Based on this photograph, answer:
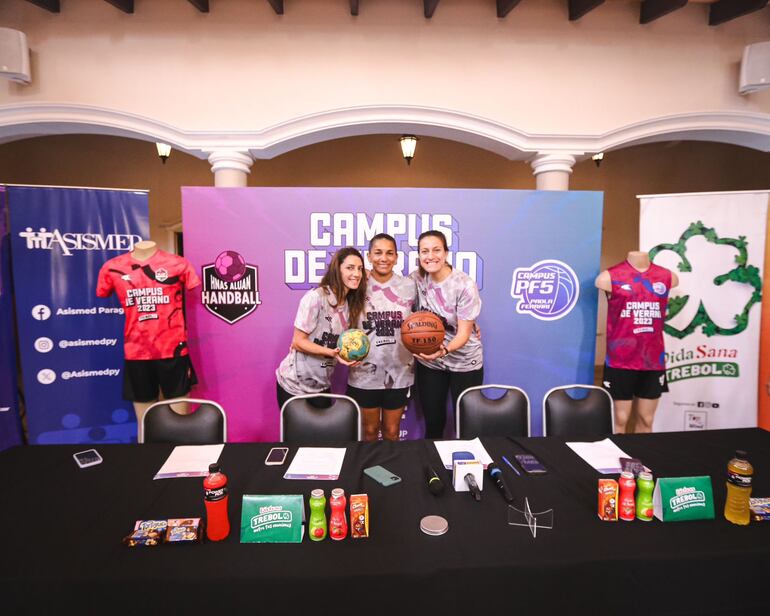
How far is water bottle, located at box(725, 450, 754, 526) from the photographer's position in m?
1.26

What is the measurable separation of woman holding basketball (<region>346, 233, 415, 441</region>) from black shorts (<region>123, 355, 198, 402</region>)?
4.22ft

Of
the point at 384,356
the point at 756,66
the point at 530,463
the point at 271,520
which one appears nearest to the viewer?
the point at 271,520

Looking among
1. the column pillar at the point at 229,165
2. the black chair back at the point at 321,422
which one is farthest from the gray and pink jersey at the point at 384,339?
the column pillar at the point at 229,165

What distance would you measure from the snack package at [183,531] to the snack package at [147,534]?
0.02 metres

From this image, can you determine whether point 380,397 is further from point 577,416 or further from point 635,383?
point 635,383

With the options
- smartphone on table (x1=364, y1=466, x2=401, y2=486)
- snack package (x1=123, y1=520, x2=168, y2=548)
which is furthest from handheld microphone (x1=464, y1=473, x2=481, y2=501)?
snack package (x1=123, y1=520, x2=168, y2=548)

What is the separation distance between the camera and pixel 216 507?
1210mm

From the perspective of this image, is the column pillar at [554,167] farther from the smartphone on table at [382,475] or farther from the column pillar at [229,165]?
the smartphone on table at [382,475]

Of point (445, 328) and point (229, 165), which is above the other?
point (229, 165)

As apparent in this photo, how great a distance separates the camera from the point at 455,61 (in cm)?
368

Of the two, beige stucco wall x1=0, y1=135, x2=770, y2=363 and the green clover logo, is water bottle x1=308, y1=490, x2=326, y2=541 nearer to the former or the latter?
the green clover logo

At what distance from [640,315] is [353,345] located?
7.21 feet

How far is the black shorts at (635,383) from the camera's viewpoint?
3092 mm

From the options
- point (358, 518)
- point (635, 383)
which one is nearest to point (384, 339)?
point (358, 518)
